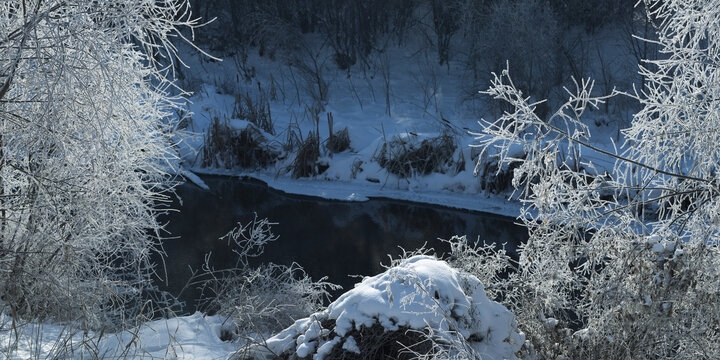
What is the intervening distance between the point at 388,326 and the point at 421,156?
9765 mm

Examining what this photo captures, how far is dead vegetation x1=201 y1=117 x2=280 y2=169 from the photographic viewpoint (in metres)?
15.6

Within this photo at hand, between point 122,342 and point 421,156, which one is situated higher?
point 122,342

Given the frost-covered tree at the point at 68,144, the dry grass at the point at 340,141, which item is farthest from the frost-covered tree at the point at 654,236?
the dry grass at the point at 340,141

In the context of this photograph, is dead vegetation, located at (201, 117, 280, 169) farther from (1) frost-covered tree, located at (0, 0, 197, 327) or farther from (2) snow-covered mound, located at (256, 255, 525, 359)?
(2) snow-covered mound, located at (256, 255, 525, 359)

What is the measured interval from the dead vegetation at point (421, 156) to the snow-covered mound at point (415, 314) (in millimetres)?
9061

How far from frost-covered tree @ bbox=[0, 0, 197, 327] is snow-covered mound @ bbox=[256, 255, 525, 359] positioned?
1.42 metres

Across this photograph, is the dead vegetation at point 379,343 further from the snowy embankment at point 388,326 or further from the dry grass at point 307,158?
the dry grass at point 307,158

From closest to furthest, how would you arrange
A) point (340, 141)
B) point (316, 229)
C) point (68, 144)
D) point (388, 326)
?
point (388, 326), point (68, 144), point (316, 229), point (340, 141)

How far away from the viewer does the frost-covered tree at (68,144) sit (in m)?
4.84

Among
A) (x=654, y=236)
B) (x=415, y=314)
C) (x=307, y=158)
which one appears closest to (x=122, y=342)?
(x=415, y=314)

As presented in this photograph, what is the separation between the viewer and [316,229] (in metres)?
12.2

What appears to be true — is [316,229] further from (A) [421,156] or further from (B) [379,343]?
(B) [379,343]

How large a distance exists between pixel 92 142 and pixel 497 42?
12452 millimetres

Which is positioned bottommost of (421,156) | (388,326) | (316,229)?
(316,229)
